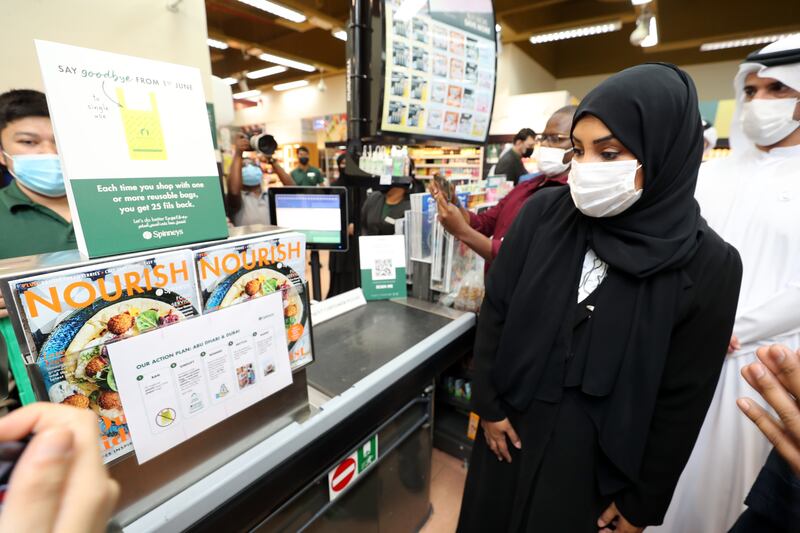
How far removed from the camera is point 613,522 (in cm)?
108

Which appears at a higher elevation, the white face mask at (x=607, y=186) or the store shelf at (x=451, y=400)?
the white face mask at (x=607, y=186)

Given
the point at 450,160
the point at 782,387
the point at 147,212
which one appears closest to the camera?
the point at 782,387

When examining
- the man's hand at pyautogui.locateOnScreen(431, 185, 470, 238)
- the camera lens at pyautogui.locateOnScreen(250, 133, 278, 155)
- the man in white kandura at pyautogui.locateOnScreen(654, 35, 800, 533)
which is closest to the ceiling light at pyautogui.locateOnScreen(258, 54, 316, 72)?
the camera lens at pyautogui.locateOnScreen(250, 133, 278, 155)

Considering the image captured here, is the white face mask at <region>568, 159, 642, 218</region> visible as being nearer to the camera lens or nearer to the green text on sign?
the green text on sign

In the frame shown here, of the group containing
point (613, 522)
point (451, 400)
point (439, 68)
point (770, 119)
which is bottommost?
point (451, 400)

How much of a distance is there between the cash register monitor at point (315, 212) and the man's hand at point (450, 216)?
0.38m

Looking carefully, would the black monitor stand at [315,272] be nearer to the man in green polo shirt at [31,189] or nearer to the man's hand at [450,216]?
the man's hand at [450,216]

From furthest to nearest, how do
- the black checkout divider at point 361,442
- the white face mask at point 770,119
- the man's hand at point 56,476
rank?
1. the white face mask at point 770,119
2. the black checkout divider at point 361,442
3. the man's hand at point 56,476

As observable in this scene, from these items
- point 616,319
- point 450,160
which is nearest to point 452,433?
point 616,319

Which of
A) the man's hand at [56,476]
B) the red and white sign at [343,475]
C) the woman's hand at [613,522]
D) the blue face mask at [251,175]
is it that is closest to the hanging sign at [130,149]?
the man's hand at [56,476]

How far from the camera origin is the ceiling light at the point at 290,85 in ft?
38.3

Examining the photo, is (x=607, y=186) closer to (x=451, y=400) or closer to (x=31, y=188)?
(x=451, y=400)

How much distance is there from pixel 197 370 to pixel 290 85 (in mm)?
13385

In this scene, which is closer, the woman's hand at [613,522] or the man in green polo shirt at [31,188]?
the woman's hand at [613,522]
